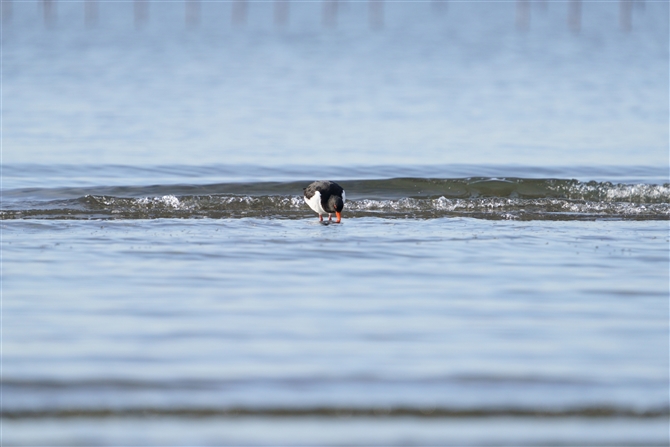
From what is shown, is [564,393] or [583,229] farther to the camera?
Result: [583,229]

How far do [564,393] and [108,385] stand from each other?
2887mm

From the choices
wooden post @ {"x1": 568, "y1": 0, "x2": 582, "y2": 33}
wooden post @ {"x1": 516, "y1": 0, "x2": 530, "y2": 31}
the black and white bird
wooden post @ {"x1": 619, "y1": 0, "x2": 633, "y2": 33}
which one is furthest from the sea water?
wooden post @ {"x1": 516, "y1": 0, "x2": 530, "y2": 31}

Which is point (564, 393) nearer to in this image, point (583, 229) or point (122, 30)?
point (583, 229)

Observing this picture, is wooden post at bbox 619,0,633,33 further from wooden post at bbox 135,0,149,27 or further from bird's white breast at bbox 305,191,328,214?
bird's white breast at bbox 305,191,328,214

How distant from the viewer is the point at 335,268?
9.74m

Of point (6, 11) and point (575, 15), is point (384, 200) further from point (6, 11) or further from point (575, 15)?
point (6, 11)

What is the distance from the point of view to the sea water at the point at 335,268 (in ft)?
19.0

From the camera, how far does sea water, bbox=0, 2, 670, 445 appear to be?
19.0 ft

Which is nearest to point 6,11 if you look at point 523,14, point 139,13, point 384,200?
point 139,13

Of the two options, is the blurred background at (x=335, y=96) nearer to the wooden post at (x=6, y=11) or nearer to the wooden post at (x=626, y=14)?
the wooden post at (x=626, y=14)

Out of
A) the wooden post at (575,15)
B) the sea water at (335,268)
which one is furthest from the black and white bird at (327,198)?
the wooden post at (575,15)

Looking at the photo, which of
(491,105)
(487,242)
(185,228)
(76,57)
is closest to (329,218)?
(185,228)

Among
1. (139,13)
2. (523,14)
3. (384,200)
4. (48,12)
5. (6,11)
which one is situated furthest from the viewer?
(6,11)

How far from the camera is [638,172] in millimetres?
19562
